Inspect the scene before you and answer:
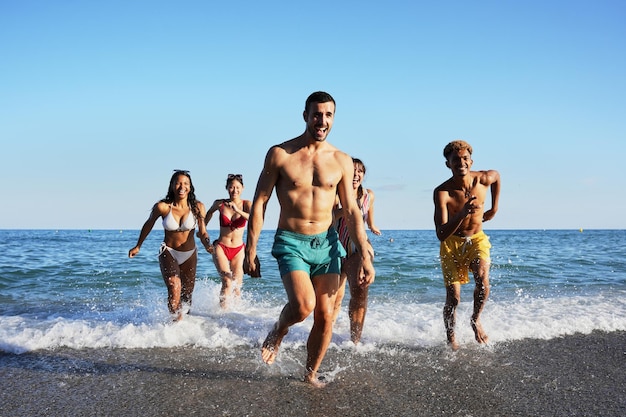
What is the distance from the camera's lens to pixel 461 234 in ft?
19.3

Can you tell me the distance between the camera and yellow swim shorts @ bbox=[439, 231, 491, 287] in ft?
19.0

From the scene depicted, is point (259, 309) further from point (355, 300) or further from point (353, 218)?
point (353, 218)

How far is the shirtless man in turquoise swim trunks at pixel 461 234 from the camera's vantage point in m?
5.70

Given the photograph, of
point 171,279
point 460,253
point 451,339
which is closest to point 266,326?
point 171,279

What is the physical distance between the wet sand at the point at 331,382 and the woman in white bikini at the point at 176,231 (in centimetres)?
135

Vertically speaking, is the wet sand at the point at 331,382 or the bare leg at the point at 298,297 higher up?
the bare leg at the point at 298,297

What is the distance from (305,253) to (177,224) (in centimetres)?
325

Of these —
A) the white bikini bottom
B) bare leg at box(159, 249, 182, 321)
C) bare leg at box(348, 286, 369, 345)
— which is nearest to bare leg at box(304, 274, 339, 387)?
bare leg at box(348, 286, 369, 345)

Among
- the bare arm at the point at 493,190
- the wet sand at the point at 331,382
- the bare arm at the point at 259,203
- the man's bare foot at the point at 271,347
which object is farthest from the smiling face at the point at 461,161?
the man's bare foot at the point at 271,347

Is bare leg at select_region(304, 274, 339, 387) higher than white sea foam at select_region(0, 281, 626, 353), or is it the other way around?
bare leg at select_region(304, 274, 339, 387)

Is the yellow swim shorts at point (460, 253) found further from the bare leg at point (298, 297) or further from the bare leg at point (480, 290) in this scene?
the bare leg at point (298, 297)

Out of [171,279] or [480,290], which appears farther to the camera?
[171,279]

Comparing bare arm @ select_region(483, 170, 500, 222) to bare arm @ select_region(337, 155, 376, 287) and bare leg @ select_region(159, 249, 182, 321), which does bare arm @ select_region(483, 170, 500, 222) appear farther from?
bare leg @ select_region(159, 249, 182, 321)

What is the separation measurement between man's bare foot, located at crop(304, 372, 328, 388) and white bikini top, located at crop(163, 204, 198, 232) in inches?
126
